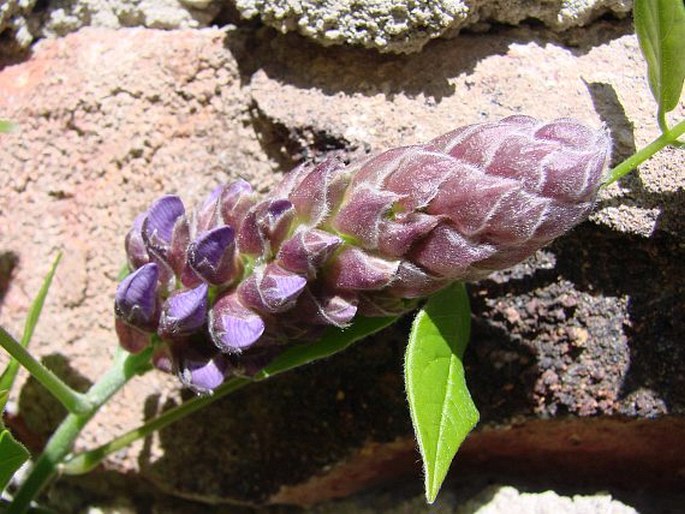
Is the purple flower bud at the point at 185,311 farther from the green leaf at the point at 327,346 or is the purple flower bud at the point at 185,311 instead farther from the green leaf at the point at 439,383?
the green leaf at the point at 439,383

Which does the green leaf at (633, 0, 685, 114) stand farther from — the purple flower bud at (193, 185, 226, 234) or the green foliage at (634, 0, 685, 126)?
the purple flower bud at (193, 185, 226, 234)

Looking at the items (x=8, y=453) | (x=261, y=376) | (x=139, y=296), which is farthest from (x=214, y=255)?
(x=8, y=453)

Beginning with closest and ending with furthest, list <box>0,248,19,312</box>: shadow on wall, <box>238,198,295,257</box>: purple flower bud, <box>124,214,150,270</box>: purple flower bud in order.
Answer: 1. <box>238,198,295,257</box>: purple flower bud
2. <box>124,214,150,270</box>: purple flower bud
3. <box>0,248,19,312</box>: shadow on wall

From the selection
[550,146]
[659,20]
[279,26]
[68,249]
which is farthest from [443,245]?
[68,249]

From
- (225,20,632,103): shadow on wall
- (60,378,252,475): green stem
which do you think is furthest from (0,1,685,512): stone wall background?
(60,378,252,475): green stem

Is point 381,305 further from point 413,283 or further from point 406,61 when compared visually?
point 406,61

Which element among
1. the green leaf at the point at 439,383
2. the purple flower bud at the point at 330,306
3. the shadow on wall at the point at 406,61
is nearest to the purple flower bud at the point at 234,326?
the purple flower bud at the point at 330,306

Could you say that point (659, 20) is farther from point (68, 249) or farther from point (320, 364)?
point (68, 249)
